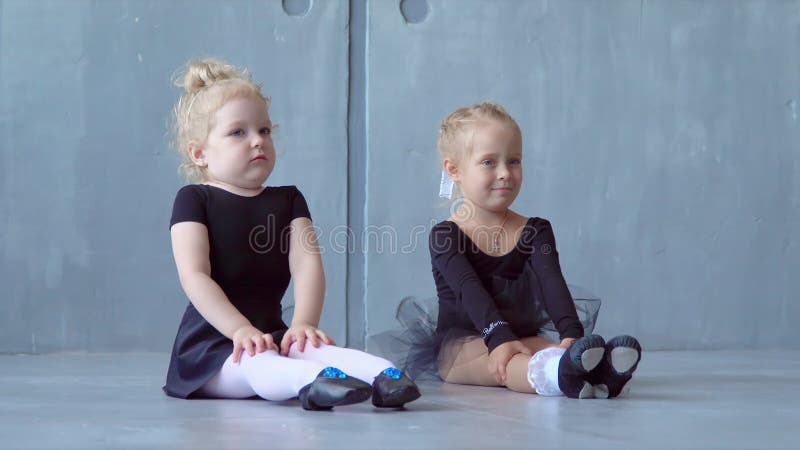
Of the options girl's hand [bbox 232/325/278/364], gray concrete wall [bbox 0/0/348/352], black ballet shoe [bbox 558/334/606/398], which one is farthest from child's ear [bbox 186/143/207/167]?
gray concrete wall [bbox 0/0/348/352]

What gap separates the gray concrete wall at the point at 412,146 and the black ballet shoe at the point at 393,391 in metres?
1.56

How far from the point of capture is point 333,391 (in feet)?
5.08

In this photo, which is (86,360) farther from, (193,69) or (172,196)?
(193,69)

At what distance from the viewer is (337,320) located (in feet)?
10.5

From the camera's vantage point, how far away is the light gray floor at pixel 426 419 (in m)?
1.33

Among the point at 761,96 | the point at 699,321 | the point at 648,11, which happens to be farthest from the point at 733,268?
the point at 648,11

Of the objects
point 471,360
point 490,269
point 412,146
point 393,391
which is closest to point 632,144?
point 412,146

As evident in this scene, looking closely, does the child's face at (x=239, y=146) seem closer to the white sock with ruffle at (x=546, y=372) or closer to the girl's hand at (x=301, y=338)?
the girl's hand at (x=301, y=338)

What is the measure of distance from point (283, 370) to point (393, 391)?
21 centimetres

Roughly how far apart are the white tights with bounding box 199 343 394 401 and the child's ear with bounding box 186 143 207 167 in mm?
432

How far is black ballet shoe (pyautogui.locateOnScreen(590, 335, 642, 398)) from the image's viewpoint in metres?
1.73

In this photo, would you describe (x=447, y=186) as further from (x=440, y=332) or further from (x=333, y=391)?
(x=333, y=391)

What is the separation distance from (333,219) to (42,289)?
36.6 inches

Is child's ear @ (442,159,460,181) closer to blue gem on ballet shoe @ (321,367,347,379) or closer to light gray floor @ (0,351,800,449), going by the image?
light gray floor @ (0,351,800,449)
